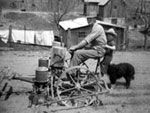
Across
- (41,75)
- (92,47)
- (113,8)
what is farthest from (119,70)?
(113,8)

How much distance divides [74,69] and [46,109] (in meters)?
1.26

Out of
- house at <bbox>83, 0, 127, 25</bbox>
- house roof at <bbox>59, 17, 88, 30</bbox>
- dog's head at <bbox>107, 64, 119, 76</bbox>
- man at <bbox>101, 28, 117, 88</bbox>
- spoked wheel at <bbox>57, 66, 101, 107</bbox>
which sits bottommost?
spoked wheel at <bbox>57, 66, 101, 107</bbox>

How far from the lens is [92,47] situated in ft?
19.6

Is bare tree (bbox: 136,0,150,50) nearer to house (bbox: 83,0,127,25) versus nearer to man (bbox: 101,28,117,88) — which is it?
house (bbox: 83,0,127,25)

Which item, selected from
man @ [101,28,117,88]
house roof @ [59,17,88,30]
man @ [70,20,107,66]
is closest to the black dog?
man @ [101,28,117,88]

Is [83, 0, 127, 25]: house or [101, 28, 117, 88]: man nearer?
[101, 28, 117, 88]: man

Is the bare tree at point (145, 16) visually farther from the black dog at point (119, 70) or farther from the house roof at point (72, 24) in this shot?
the black dog at point (119, 70)

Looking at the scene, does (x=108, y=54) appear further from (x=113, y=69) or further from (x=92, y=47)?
(x=92, y=47)

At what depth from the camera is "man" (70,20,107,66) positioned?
18.7 ft

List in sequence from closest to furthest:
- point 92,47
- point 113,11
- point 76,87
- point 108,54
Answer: point 76,87 < point 92,47 < point 108,54 < point 113,11

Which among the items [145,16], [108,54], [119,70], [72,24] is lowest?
[119,70]

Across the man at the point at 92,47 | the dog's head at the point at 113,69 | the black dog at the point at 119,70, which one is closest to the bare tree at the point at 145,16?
the black dog at the point at 119,70

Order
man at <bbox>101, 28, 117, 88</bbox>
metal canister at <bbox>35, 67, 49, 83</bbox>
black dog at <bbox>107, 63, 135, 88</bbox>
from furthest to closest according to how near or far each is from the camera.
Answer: black dog at <bbox>107, 63, 135, 88</bbox>
man at <bbox>101, 28, 117, 88</bbox>
metal canister at <bbox>35, 67, 49, 83</bbox>

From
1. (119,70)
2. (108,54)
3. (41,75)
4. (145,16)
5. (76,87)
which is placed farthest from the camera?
(145,16)
